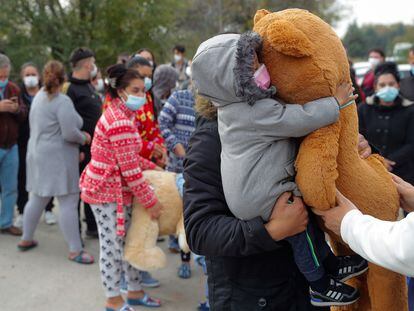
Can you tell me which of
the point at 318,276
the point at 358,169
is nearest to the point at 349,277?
the point at 318,276

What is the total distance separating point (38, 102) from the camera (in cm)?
454

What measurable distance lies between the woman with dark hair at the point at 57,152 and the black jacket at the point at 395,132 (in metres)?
2.71

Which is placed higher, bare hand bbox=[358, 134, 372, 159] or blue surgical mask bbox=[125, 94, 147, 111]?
bare hand bbox=[358, 134, 372, 159]

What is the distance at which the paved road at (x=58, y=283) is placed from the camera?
3.80 m

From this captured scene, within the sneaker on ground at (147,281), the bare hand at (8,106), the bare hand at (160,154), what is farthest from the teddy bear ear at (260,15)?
the bare hand at (8,106)

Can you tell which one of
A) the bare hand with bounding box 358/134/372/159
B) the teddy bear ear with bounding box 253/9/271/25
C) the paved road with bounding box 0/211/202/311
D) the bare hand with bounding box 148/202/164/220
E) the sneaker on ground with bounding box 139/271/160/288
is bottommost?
the paved road with bounding box 0/211/202/311

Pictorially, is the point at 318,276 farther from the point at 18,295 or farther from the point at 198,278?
the point at 18,295

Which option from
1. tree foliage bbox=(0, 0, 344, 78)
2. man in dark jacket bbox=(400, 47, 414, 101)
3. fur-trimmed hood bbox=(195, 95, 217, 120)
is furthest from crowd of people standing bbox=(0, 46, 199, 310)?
tree foliage bbox=(0, 0, 344, 78)

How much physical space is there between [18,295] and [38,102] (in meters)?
1.75

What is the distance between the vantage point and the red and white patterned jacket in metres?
3.22

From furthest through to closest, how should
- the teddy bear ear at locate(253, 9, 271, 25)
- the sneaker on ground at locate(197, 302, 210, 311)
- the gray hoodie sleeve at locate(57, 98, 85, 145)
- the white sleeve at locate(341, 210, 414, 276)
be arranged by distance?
the gray hoodie sleeve at locate(57, 98, 85, 145) → the sneaker on ground at locate(197, 302, 210, 311) → the teddy bear ear at locate(253, 9, 271, 25) → the white sleeve at locate(341, 210, 414, 276)

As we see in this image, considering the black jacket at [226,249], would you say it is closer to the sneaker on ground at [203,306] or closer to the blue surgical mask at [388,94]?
the sneaker on ground at [203,306]

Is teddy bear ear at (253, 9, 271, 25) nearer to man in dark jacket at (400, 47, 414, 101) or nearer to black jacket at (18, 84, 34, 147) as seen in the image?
man in dark jacket at (400, 47, 414, 101)

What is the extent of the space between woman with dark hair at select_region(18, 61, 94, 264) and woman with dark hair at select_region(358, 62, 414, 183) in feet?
8.97
